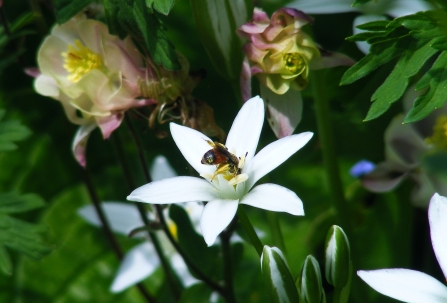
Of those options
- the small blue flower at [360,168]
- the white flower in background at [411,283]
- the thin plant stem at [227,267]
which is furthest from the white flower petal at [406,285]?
the small blue flower at [360,168]

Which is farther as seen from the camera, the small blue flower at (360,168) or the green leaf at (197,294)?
the small blue flower at (360,168)

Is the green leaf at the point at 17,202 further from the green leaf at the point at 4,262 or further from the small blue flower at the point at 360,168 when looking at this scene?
the small blue flower at the point at 360,168

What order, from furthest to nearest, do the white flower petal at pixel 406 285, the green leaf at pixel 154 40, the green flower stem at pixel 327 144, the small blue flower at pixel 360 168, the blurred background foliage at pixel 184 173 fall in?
1. the small blue flower at pixel 360 168
2. the blurred background foliage at pixel 184 173
3. the green flower stem at pixel 327 144
4. the green leaf at pixel 154 40
5. the white flower petal at pixel 406 285

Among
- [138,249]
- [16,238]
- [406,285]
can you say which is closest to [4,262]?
[16,238]

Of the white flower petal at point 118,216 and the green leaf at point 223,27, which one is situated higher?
the green leaf at point 223,27

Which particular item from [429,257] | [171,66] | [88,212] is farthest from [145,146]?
[429,257]

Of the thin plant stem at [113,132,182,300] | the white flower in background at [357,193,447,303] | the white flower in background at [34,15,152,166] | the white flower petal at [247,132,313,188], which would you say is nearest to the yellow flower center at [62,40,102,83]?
the white flower in background at [34,15,152,166]

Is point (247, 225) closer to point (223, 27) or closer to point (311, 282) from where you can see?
point (311, 282)

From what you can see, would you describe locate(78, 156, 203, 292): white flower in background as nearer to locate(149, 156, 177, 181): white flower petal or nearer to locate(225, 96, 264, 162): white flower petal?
locate(149, 156, 177, 181): white flower petal
